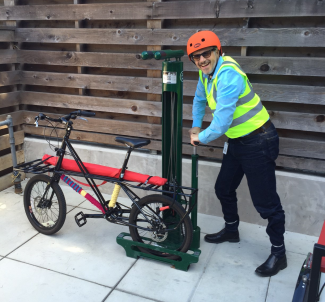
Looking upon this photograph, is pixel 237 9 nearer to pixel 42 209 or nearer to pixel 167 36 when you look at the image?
pixel 167 36

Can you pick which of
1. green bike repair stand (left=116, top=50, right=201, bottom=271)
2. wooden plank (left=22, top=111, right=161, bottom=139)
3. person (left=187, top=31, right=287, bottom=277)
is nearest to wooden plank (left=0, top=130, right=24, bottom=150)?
wooden plank (left=22, top=111, right=161, bottom=139)

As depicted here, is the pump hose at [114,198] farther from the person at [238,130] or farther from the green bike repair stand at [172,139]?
the person at [238,130]

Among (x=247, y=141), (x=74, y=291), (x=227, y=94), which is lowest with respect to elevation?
(x=74, y=291)

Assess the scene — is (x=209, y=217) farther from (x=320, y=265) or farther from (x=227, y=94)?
(x=320, y=265)

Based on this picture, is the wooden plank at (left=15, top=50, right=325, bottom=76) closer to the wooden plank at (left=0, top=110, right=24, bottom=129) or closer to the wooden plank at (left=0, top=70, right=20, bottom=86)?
the wooden plank at (left=0, top=70, right=20, bottom=86)

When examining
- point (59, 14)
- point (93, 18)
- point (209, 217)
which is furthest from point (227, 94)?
point (59, 14)

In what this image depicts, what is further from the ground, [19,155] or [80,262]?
[19,155]

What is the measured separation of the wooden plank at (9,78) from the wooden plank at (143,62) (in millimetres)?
184

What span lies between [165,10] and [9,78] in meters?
2.14

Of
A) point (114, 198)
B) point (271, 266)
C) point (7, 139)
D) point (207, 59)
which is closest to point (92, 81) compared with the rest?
point (7, 139)

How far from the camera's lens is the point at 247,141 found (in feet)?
10.1

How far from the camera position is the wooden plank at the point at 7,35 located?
448 cm

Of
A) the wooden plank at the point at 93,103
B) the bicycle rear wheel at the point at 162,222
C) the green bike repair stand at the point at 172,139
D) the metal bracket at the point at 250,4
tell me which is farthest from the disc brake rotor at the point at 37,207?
the metal bracket at the point at 250,4

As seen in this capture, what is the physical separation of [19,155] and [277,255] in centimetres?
346
